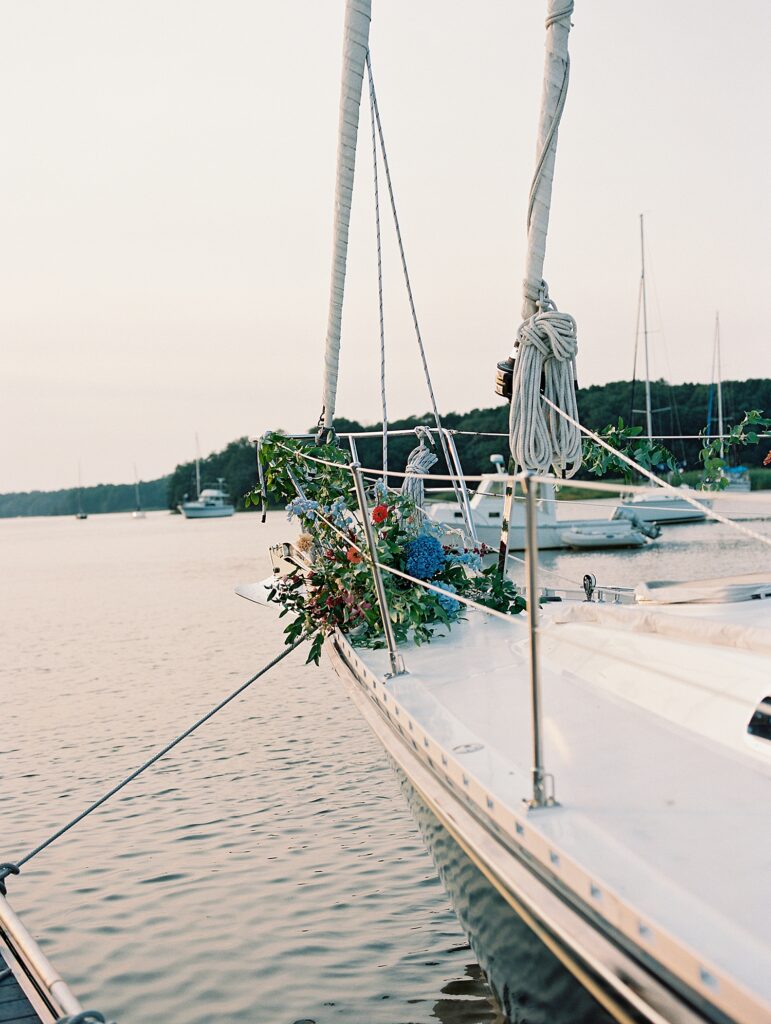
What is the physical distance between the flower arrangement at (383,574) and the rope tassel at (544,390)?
2.34ft

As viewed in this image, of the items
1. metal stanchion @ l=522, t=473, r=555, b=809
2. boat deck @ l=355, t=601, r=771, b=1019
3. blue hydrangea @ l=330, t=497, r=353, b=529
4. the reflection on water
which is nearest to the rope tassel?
boat deck @ l=355, t=601, r=771, b=1019

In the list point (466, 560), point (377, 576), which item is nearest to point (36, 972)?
point (377, 576)

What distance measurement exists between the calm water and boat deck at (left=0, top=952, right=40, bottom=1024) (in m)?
0.68

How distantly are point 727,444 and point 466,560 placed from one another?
1985 millimetres

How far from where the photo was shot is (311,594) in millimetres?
4547

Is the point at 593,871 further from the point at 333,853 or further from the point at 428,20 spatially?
the point at 428,20

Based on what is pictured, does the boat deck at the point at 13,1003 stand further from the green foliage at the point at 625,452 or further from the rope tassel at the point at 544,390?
the green foliage at the point at 625,452

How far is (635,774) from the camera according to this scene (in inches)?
87.1

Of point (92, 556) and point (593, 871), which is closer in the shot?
point (593, 871)

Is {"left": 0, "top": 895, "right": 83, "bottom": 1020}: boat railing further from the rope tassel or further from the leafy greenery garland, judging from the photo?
the leafy greenery garland

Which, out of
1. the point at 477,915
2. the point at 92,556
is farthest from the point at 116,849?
the point at 92,556

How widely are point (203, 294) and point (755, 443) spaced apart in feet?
50.5

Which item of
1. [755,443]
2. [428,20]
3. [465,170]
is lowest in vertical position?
[755,443]

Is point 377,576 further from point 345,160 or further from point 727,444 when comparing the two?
point 345,160
